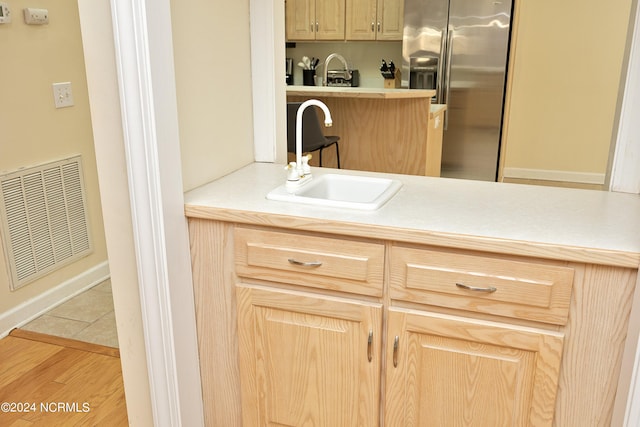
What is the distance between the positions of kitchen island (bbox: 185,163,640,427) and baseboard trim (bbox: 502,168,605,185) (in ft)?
13.4

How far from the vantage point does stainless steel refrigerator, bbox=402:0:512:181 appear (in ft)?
15.9

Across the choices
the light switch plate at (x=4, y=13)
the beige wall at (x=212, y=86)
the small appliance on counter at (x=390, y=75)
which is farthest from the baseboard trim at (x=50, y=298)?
the small appliance on counter at (x=390, y=75)

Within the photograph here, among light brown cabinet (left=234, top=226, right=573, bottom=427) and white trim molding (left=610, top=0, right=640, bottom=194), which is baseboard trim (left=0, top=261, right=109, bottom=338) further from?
white trim molding (left=610, top=0, right=640, bottom=194)

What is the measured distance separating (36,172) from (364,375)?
1.94m

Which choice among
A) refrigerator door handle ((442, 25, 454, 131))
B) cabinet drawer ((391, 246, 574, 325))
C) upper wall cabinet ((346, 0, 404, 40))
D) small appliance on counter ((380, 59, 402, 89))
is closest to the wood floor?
cabinet drawer ((391, 246, 574, 325))

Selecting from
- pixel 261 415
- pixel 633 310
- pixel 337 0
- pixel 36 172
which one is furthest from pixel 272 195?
pixel 337 0

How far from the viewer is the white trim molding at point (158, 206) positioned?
1.36 m

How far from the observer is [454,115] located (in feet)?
16.8

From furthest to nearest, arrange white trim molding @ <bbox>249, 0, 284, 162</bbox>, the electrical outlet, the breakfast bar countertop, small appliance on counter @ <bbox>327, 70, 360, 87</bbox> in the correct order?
1. small appliance on counter @ <bbox>327, 70, 360, 87</bbox>
2. the breakfast bar countertop
3. the electrical outlet
4. white trim molding @ <bbox>249, 0, 284, 162</bbox>

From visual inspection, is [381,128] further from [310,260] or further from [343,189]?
[310,260]

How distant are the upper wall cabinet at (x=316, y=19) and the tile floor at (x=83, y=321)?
3752 millimetres

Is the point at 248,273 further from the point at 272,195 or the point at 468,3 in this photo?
the point at 468,3

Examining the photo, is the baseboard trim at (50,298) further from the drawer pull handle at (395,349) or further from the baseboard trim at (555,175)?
the baseboard trim at (555,175)

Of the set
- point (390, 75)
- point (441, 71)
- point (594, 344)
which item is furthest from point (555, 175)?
point (594, 344)
